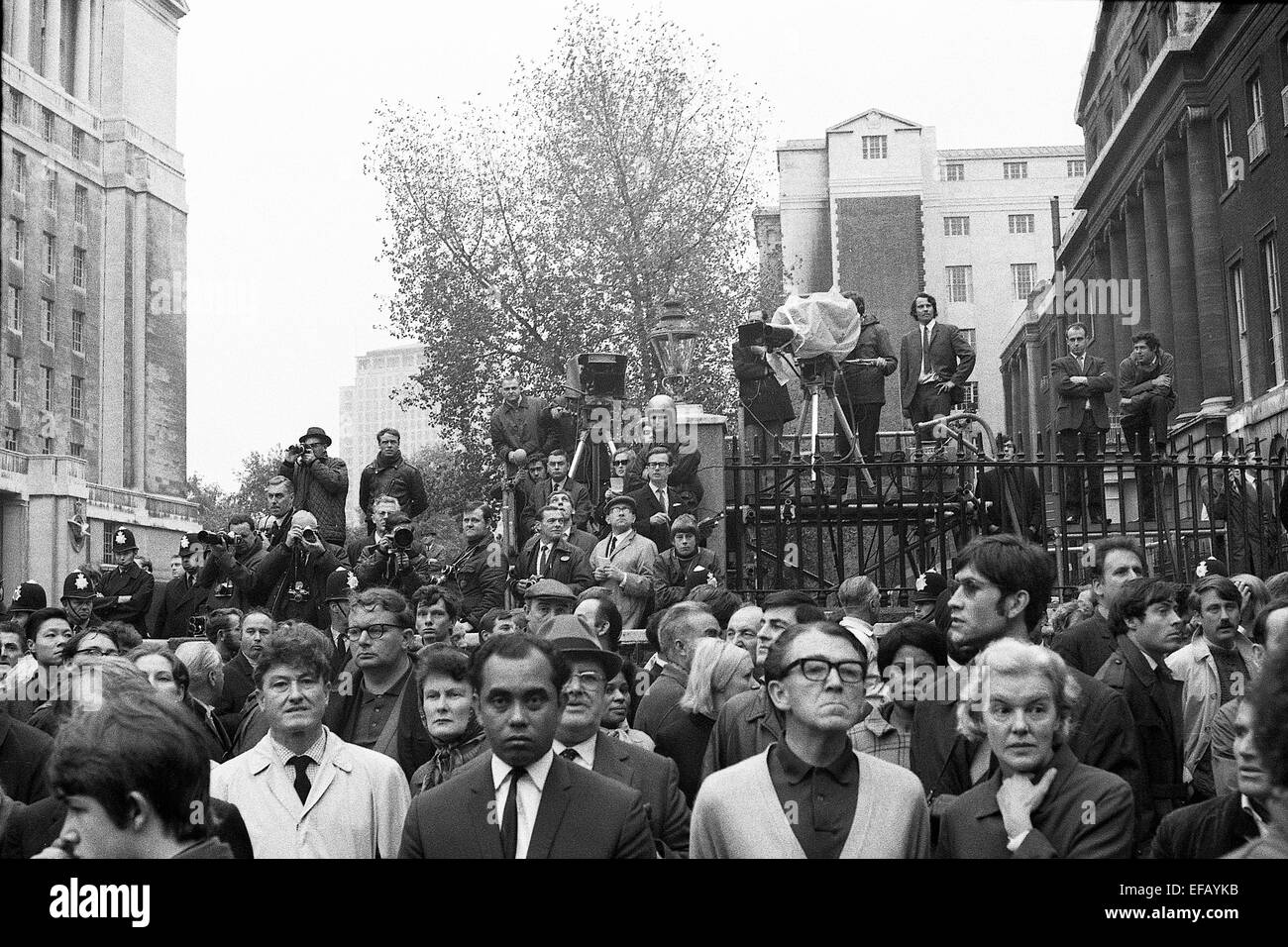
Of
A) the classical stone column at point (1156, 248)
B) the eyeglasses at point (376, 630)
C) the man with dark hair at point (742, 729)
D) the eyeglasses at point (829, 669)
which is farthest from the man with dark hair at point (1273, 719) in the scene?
the classical stone column at point (1156, 248)

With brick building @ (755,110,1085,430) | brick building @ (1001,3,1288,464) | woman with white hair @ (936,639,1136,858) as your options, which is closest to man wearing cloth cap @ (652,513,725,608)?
woman with white hair @ (936,639,1136,858)

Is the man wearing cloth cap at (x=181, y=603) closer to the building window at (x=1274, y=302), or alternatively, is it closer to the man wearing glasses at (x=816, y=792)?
the man wearing glasses at (x=816, y=792)

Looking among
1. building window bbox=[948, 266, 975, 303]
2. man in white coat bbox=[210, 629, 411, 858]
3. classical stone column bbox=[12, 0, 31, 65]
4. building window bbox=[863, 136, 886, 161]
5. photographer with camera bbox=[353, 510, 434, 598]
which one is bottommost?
man in white coat bbox=[210, 629, 411, 858]

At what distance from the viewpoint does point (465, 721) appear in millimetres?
6145

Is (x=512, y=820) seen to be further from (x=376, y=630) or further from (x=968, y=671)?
(x=376, y=630)

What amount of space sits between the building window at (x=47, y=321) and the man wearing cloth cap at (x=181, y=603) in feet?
147

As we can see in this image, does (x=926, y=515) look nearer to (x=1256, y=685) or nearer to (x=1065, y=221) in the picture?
(x=1256, y=685)

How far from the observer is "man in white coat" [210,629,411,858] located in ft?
17.2

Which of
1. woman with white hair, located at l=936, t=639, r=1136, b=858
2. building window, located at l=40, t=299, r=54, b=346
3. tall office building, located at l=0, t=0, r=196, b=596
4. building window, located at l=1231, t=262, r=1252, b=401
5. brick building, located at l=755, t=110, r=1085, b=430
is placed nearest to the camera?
woman with white hair, located at l=936, t=639, r=1136, b=858

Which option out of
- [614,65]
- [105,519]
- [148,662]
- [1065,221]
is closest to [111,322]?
[105,519]

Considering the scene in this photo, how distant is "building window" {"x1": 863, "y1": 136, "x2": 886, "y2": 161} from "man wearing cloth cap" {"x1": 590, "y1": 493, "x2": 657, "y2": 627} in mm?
46512

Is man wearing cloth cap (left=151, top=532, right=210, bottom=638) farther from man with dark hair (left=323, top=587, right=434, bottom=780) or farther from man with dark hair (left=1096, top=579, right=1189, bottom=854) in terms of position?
man with dark hair (left=1096, top=579, right=1189, bottom=854)

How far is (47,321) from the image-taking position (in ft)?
177
